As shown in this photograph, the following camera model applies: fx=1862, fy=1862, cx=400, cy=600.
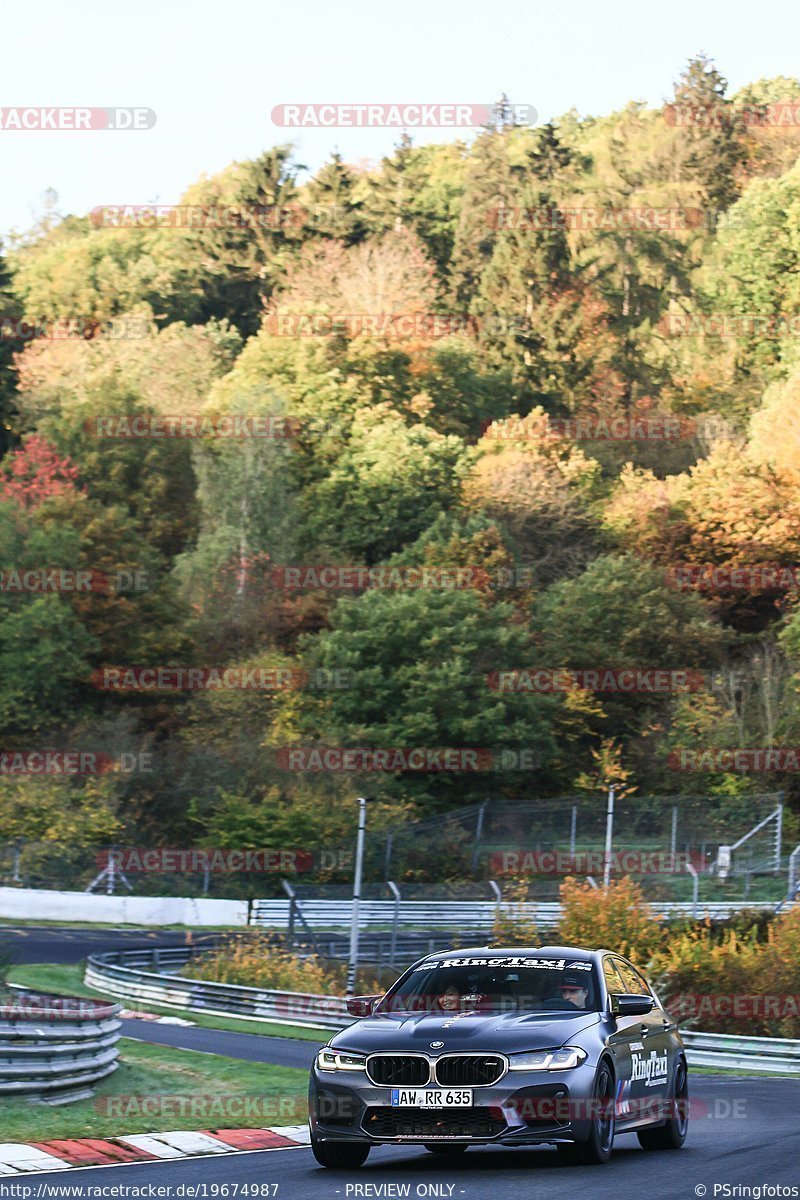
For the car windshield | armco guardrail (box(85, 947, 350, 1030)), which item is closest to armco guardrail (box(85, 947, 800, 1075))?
armco guardrail (box(85, 947, 350, 1030))

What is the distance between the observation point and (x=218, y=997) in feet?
108

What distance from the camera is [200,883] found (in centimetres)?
5222

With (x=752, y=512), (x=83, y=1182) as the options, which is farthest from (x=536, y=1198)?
(x=752, y=512)

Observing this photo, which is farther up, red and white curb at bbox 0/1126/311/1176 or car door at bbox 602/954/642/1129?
car door at bbox 602/954/642/1129

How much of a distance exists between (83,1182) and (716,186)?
343 ft

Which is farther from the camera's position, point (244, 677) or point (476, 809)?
point (244, 677)

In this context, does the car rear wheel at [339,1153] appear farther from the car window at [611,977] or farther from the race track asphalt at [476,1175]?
the car window at [611,977]

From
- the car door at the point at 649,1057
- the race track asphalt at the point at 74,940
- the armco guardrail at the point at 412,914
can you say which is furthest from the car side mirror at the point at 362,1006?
the armco guardrail at the point at 412,914

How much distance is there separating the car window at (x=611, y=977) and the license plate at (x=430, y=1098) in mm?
2143

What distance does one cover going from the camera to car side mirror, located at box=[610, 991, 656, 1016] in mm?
13305

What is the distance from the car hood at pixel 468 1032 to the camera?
12.3 metres

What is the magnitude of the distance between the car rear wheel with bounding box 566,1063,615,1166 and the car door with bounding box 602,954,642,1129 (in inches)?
7.5

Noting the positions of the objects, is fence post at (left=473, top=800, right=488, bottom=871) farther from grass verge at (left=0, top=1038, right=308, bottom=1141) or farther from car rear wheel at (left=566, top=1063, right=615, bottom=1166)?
car rear wheel at (left=566, top=1063, right=615, bottom=1166)

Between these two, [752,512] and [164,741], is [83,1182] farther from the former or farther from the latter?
[752,512]
